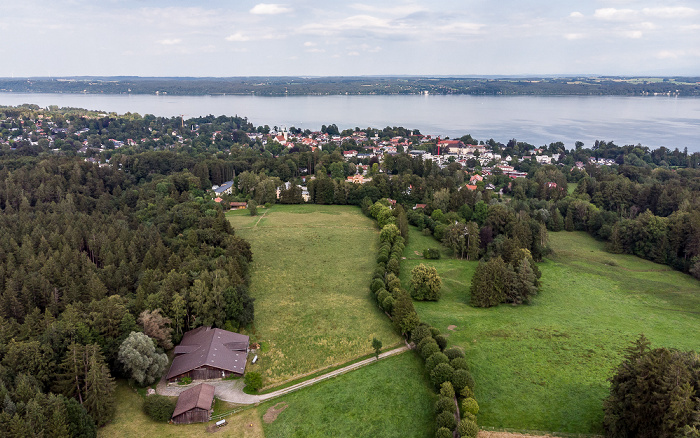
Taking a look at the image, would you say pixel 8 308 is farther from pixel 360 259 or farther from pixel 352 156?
pixel 352 156

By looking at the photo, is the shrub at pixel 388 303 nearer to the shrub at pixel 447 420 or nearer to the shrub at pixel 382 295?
the shrub at pixel 382 295

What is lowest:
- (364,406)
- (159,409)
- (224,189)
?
(364,406)

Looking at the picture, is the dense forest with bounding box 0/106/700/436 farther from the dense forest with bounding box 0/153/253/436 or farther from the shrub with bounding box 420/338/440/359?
the shrub with bounding box 420/338/440/359

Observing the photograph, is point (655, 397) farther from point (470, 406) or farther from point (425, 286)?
point (425, 286)

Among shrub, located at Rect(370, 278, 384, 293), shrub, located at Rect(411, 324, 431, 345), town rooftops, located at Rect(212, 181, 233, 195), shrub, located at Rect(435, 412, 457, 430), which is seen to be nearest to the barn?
shrub, located at Rect(411, 324, 431, 345)

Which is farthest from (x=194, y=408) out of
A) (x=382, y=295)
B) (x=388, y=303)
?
(x=382, y=295)

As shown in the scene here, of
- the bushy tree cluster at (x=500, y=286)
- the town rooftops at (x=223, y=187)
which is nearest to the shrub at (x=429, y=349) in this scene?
the bushy tree cluster at (x=500, y=286)

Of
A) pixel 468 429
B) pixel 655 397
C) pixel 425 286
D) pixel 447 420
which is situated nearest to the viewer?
pixel 655 397
